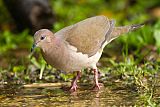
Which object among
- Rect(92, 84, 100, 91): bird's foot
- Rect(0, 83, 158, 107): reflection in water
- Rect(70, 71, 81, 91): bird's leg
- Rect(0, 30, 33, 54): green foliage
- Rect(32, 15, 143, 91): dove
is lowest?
Rect(0, 83, 158, 107): reflection in water

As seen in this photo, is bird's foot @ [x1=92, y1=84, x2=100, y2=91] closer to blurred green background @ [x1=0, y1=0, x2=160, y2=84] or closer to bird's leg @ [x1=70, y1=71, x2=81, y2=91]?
bird's leg @ [x1=70, y1=71, x2=81, y2=91]

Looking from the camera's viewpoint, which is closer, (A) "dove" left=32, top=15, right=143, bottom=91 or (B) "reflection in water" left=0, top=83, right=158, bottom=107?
(B) "reflection in water" left=0, top=83, right=158, bottom=107

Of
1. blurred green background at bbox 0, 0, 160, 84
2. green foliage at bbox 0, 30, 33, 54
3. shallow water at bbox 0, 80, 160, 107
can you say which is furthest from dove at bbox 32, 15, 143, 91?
green foliage at bbox 0, 30, 33, 54

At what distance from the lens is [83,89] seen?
20.5 ft

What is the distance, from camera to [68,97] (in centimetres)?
581

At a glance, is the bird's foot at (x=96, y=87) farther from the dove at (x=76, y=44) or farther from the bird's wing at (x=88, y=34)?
the bird's wing at (x=88, y=34)

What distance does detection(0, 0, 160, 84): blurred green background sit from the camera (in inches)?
277

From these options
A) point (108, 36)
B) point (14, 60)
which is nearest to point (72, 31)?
point (108, 36)

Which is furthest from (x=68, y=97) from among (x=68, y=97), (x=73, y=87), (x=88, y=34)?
(x=88, y=34)

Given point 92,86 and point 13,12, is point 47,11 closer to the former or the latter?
point 13,12

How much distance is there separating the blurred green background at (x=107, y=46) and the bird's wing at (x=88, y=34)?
48 cm

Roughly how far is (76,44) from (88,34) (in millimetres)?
269

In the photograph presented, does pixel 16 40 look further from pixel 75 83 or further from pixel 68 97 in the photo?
pixel 68 97

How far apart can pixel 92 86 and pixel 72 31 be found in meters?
0.66
